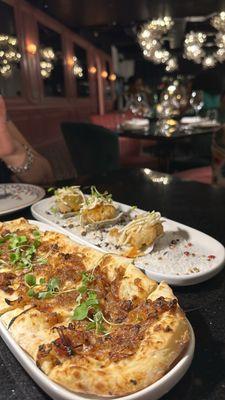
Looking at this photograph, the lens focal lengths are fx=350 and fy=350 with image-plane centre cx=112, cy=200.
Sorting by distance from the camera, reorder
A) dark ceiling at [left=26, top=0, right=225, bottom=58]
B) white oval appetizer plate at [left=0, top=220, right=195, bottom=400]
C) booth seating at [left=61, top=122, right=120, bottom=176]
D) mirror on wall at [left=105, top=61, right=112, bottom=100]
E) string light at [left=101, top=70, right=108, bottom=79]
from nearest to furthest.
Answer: white oval appetizer plate at [left=0, top=220, right=195, bottom=400] → booth seating at [left=61, top=122, right=120, bottom=176] → dark ceiling at [left=26, top=0, right=225, bottom=58] → string light at [left=101, top=70, right=108, bottom=79] → mirror on wall at [left=105, top=61, right=112, bottom=100]

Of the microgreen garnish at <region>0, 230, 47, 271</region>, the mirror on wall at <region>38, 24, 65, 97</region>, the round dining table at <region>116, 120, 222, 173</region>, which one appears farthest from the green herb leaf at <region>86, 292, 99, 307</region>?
the mirror on wall at <region>38, 24, 65, 97</region>

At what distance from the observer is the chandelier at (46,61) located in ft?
21.3

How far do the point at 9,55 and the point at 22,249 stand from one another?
5.09m

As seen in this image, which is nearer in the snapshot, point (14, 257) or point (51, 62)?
point (14, 257)


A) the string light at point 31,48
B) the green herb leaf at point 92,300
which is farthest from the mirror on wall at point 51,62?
the green herb leaf at point 92,300

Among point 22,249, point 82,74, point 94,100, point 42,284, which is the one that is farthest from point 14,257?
point 94,100

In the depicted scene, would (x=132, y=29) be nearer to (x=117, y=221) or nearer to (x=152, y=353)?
(x=117, y=221)

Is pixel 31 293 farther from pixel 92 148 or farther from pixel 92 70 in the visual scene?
pixel 92 70

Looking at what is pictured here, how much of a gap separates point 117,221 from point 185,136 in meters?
2.49

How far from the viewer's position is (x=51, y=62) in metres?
7.08

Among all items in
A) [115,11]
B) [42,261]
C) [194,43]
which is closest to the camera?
[42,261]

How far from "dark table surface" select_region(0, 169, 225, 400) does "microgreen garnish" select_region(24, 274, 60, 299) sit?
0.40 feet

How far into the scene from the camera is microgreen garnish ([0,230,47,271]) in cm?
95

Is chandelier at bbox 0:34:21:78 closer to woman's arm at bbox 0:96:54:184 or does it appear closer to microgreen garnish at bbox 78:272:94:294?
woman's arm at bbox 0:96:54:184
